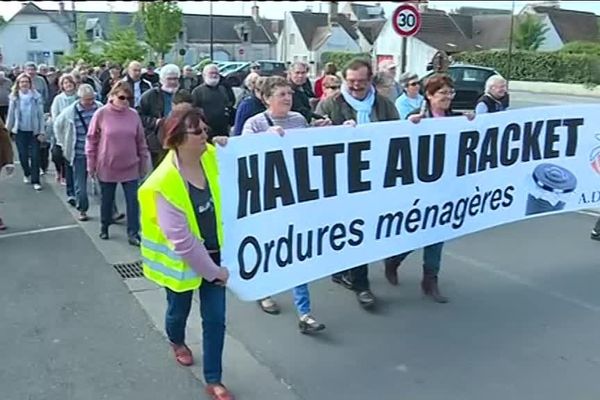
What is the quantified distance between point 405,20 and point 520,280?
17.7ft

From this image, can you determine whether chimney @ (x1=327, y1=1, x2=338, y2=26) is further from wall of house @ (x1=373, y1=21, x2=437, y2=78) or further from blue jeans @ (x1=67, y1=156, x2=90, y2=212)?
blue jeans @ (x1=67, y1=156, x2=90, y2=212)

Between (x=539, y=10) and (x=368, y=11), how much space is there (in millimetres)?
37201

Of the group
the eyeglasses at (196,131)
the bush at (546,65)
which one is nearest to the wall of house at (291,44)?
the bush at (546,65)

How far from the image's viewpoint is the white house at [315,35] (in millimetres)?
72125

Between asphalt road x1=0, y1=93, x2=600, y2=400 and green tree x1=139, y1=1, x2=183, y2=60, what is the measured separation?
49.1m

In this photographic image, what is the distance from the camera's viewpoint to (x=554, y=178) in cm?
635

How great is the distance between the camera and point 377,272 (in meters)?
6.56

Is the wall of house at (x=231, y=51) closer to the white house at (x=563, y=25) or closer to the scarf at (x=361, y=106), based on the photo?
the white house at (x=563, y=25)

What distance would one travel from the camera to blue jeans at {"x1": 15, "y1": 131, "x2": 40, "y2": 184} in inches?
419

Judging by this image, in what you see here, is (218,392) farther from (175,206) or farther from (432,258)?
(432,258)

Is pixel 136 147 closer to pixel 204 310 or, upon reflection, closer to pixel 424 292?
pixel 424 292

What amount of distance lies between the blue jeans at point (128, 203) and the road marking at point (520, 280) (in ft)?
10.5

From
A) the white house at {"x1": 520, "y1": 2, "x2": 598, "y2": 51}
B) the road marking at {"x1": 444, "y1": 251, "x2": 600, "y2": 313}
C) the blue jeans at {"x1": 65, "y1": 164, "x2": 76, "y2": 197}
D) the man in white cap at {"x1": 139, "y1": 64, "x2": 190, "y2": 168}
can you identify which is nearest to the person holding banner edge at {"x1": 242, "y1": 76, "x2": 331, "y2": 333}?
the road marking at {"x1": 444, "y1": 251, "x2": 600, "y2": 313}

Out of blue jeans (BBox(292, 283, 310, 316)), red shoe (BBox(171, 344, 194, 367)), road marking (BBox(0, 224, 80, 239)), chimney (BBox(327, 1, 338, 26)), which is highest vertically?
chimney (BBox(327, 1, 338, 26))
